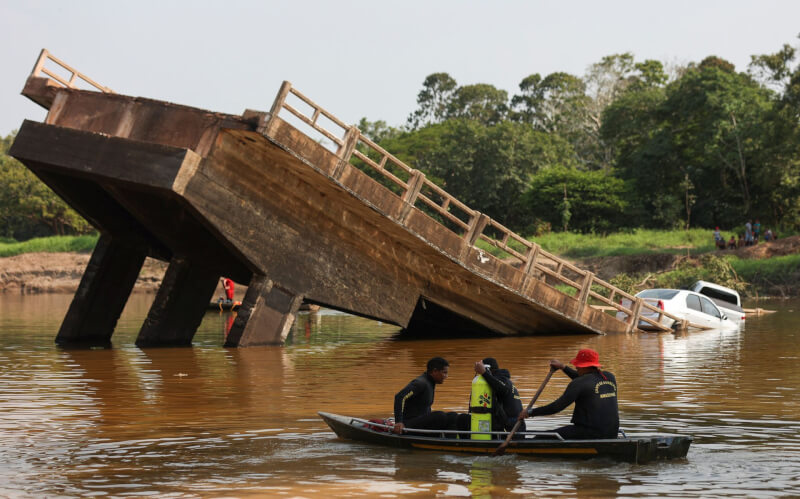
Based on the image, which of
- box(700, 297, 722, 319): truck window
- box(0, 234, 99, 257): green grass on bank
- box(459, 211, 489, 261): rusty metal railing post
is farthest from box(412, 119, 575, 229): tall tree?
box(459, 211, 489, 261): rusty metal railing post

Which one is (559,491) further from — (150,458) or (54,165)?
(54,165)

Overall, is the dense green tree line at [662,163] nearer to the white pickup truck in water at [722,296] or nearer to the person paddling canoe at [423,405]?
the white pickup truck in water at [722,296]

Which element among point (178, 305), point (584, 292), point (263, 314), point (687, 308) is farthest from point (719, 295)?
point (178, 305)

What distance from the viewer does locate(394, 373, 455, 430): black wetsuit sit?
11469 millimetres

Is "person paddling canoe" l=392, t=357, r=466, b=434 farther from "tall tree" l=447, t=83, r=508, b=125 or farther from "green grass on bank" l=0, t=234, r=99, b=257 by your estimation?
"tall tree" l=447, t=83, r=508, b=125

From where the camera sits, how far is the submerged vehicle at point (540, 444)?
10.2 m

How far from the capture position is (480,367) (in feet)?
35.7

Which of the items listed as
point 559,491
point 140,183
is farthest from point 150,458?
point 140,183

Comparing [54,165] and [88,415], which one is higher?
[54,165]

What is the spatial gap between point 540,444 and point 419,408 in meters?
1.74

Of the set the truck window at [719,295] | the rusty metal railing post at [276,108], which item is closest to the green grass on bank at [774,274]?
the truck window at [719,295]

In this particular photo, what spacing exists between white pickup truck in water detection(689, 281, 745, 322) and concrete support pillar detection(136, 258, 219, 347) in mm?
17439

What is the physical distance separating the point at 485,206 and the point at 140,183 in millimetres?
46949

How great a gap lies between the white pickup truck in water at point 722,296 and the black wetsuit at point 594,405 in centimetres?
2288
